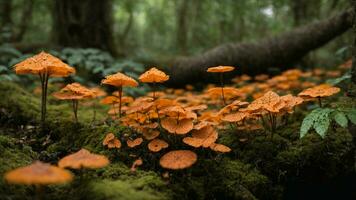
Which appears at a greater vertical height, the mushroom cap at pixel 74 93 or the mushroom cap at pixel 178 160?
the mushroom cap at pixel 74 93

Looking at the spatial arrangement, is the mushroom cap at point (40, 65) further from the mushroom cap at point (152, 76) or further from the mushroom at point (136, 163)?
the mushroom at point (136, 163)

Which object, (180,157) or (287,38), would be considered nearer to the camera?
(180,157)

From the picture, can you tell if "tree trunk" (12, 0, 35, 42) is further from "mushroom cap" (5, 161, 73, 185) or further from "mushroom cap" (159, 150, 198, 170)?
"mushroom cap" (5, 161, 73, 185)

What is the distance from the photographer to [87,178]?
2.76m

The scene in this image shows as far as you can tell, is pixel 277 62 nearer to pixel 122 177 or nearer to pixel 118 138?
pixel 118 138

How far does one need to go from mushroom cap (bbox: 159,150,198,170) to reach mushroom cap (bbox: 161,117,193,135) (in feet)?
0.83

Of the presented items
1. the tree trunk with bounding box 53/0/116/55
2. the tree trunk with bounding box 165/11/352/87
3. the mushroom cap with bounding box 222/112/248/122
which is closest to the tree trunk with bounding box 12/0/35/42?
the tree trunk with bounding box 53/0/116/55

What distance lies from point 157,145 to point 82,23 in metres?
4.44

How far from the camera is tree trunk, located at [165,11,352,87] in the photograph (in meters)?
6.73

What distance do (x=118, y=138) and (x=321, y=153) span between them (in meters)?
1.93

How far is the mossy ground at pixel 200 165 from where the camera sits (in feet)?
8.82

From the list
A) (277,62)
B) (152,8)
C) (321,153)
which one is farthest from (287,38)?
(152,8)

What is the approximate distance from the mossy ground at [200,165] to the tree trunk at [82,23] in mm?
2933

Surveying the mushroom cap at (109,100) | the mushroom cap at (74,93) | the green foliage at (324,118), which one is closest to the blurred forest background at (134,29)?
the mushroom cap at (74,93)
